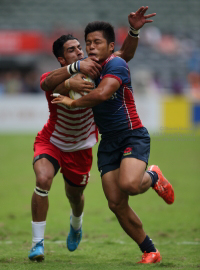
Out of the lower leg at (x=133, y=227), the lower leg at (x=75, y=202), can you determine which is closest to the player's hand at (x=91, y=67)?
the lower leg at (x=133, y=227)

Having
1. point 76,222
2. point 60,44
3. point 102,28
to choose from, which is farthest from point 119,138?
point 76,222

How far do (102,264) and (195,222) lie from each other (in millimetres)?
3007

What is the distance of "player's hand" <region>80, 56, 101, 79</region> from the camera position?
4816 mm

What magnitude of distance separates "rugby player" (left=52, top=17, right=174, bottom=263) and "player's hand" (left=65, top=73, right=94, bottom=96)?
13cm

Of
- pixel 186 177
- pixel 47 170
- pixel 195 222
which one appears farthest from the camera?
pixel 186 177

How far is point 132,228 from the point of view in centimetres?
496

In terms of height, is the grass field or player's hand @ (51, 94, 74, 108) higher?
player's hand @ (51, 94, 74, 108)

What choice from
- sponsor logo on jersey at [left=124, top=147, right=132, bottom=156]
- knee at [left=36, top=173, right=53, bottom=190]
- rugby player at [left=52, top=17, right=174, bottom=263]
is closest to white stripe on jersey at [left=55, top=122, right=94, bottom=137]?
rugby player at [left=52, top=17, right=174, bottom=263]

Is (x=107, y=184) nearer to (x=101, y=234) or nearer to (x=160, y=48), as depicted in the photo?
(x=101, y=234)

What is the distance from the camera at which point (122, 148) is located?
5.03 meters

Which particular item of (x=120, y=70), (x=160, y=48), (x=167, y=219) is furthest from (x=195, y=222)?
(x=160, y=48)

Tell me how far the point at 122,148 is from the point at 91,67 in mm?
920

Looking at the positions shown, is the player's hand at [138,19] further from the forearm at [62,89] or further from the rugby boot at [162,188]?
the rugby boot at [162,188]

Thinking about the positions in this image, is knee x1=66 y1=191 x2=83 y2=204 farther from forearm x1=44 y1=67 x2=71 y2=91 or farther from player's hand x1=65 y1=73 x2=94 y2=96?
player's hand x1=65 y1=73 x2=94 y2=96
